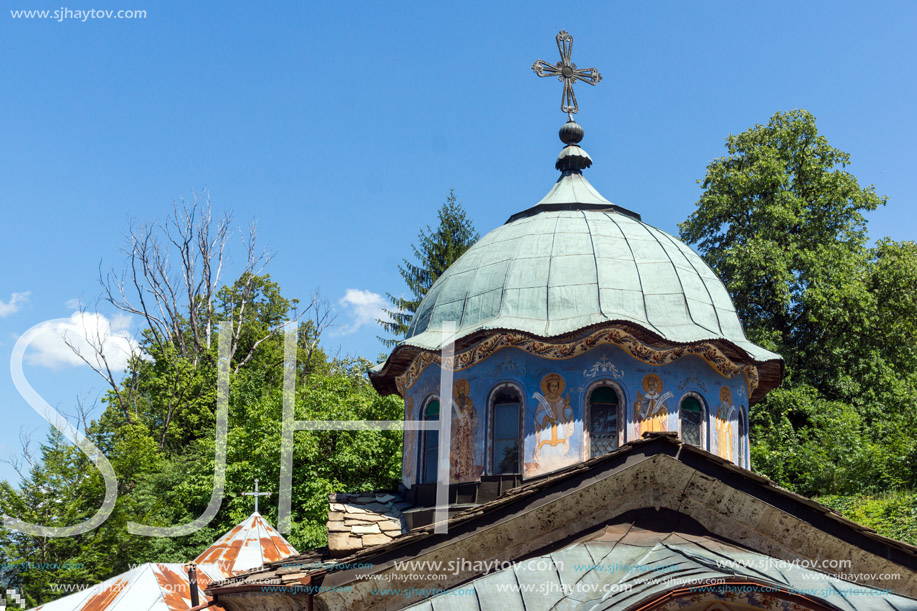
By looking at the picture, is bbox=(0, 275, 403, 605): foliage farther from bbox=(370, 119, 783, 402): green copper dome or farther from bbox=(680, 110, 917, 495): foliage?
bbox=(680, 110, 917, 495): foliage

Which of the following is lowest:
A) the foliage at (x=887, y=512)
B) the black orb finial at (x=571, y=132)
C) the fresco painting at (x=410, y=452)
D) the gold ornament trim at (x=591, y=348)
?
the foliage at (x=887, y=512)

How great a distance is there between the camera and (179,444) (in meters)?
32.0

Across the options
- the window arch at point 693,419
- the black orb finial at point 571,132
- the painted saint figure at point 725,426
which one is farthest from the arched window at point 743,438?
the black orb finial at point 571,132

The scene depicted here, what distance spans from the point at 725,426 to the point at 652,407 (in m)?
1.53

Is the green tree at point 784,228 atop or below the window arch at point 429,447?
atop

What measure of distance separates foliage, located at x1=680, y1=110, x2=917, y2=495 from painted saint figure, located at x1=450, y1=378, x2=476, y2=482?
40.3ft

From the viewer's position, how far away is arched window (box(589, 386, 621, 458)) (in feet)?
40.1

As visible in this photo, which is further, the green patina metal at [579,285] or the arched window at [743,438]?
the arched window at [743,438]

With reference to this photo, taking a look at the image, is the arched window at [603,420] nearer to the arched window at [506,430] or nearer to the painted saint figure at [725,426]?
the arched window at [506,430]

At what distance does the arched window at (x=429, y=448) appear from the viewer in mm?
13289

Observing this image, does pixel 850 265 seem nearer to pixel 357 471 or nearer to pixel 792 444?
pixel 792 444

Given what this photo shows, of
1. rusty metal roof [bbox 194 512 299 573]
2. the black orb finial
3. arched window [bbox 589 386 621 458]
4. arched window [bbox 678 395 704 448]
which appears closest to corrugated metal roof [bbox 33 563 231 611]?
rusty metal roof [bbox 194 512 299 573]

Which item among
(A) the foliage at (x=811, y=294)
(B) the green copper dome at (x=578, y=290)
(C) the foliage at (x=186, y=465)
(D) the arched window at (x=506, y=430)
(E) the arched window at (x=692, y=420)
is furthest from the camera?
(A) the foliage at (x=811, y=294)

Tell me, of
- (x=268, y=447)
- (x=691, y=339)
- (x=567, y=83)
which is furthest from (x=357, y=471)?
(x=691, y=339)
